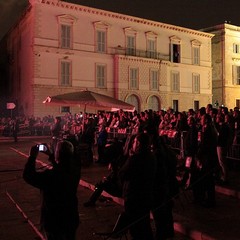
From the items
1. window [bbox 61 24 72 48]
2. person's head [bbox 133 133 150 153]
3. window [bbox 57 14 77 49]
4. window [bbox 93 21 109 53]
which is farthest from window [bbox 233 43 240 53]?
person's head [bbox 133 133 150 153]

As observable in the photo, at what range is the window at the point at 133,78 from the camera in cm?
3850

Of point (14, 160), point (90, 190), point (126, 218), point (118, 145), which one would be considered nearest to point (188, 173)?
point (118, 145)

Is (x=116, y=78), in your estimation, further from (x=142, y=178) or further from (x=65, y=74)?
(x=142, y=178)

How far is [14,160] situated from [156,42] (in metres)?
29.1

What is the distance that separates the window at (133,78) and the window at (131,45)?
6.13 ft

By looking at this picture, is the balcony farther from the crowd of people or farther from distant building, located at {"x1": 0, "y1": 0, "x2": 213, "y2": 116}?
the crowd of people

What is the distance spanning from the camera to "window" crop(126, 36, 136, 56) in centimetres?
3892

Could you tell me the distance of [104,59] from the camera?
37.4 m

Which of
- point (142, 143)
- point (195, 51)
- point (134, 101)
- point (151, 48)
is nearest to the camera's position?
point (142, 143)

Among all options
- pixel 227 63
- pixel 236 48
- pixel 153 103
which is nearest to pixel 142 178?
pixel 153 103

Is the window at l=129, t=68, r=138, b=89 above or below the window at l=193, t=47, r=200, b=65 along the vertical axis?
below

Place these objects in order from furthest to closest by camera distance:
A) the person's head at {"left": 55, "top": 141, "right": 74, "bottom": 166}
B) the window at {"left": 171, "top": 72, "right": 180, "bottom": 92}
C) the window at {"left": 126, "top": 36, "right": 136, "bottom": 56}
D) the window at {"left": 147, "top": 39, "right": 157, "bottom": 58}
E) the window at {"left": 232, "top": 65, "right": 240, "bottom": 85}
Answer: the window at {"left": 232, "top": 65, "right": 240, "bottom": 85}
the window at {"left": 171, "top": 72, "right": 180, "bottom": 92}
the window at {"left": 147, "top": 39, "right": 157, "bottom": 58}
the window at {"left": 126, "top": 36, "right": 136, "bottom": 56}
the person's head at {"left": 55, "top": 141, "right": 74, "bottom": 166}

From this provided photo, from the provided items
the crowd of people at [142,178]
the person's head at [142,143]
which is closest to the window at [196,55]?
the crowd of people at [142,178]

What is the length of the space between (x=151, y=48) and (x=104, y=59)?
621 cm
